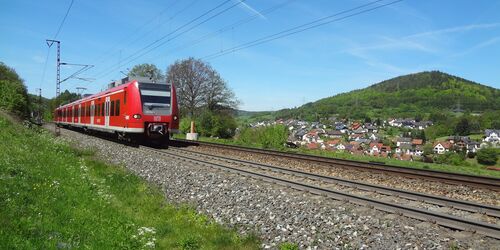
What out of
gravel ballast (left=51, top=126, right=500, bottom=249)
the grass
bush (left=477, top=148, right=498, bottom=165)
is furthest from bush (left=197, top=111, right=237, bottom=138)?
the grass

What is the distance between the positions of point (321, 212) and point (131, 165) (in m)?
8.88

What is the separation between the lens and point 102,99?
84.7 ft

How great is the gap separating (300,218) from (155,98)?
14.8 metres

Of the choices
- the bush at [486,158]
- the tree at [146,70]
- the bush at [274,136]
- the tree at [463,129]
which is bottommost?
the bush at [486,158]

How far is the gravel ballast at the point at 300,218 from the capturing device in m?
6.09

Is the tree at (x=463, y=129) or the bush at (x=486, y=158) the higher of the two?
the tree at (x=463, y=129)

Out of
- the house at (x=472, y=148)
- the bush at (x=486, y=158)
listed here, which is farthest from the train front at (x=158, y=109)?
the house at (x=472, y=148)

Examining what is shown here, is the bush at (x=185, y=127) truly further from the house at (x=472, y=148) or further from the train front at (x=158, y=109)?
the house at (x=472, y=148)

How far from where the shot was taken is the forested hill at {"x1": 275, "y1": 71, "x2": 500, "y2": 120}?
141m

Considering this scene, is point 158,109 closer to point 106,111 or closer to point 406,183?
point 106,111

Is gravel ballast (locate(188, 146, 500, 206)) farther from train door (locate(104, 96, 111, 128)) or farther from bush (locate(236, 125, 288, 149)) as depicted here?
train door (locate(104, 96, 111, 128))

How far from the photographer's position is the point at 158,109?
68.0ft

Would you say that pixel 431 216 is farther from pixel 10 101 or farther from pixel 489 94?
pixel 489 94

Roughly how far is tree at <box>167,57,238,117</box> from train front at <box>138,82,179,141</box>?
114ft
